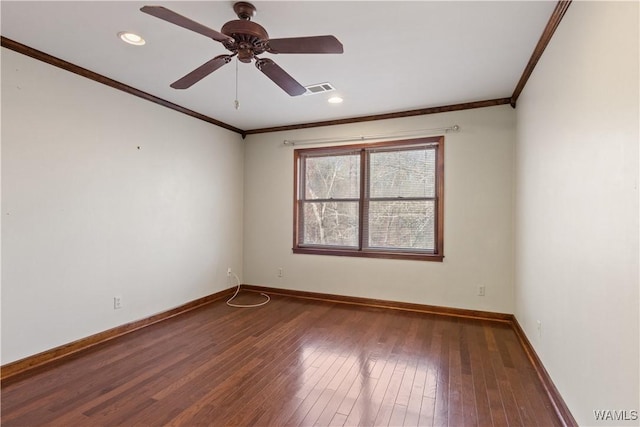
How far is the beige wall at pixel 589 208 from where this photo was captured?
130cm

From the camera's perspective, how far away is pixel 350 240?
4.60 metres

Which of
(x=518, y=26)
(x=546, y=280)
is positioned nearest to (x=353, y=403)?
(x=546, y=280)

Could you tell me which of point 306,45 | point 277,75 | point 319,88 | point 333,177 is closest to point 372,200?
point 333,177

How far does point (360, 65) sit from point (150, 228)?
2872 mm

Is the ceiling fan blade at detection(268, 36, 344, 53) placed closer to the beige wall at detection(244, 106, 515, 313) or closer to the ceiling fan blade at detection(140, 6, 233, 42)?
the ceiling fan blade at detection(140, 6, 233, 42)

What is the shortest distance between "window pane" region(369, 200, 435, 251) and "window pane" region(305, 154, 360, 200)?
1.42 ft

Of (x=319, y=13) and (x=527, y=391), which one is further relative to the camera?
(x=527, y=391)

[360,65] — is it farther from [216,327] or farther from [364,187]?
[216,327]

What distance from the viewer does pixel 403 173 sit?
4277 mm

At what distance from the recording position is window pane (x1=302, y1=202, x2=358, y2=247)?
458 centimetres

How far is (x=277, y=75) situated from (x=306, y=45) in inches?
18.1

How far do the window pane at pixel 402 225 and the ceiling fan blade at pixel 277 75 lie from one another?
2268mm

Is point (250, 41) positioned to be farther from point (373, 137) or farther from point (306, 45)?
point (373, 137)

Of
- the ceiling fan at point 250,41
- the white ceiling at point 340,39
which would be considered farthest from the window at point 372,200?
the ceiling fan at point 250,41
